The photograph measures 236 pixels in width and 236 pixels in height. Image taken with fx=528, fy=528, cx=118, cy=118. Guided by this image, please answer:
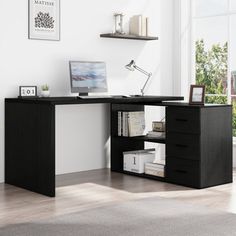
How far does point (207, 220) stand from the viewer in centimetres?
343

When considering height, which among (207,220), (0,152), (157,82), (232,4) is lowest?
(207,220)

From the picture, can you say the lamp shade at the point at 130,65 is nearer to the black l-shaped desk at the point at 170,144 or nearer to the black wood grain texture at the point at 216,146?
the black l-shaped desk at the point at 170,144

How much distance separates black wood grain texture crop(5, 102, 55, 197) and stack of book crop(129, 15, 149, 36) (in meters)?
1.69

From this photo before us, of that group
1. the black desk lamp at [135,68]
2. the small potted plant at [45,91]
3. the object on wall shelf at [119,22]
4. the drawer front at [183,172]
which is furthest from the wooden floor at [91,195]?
the object on wall shelf at [119,22]

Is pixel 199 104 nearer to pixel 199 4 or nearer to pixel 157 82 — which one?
pixel 157 82

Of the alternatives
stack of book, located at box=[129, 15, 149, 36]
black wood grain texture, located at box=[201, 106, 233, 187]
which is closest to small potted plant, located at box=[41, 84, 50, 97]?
stack of book, located at box=[129, 15, 149, 36]

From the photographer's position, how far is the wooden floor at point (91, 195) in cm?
374

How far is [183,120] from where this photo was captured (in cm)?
457

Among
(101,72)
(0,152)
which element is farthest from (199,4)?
(0,152)

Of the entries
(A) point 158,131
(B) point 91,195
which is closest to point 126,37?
(A) point 158,131

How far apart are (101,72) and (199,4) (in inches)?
63.3

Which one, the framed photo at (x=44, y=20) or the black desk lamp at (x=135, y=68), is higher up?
the framed photo at (x=44, y=20)

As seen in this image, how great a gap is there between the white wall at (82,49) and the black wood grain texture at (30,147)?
11cm

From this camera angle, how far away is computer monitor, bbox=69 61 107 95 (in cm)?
498
